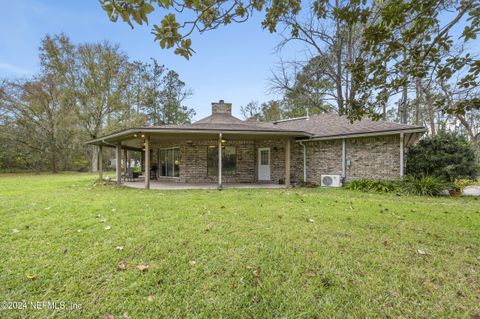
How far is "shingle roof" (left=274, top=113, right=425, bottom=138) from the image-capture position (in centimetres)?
920

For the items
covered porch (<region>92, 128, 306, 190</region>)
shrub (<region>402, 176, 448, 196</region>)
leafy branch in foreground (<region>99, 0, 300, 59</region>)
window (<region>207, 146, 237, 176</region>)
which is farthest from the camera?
window (<region>207, 146, 237, 176</region>)

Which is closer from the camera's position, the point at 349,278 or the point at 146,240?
the point at 349,278

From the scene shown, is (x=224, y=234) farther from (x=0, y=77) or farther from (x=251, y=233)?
(x=0, y=77)

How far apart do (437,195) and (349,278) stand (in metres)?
7.83

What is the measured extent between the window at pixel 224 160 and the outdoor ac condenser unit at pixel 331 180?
459 cm

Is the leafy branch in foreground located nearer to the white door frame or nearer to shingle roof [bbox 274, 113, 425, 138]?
shingle roof [bbox 274, 113, 425, 138]

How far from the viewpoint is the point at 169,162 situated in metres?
13.0

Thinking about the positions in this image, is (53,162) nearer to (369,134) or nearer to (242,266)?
(242,266)

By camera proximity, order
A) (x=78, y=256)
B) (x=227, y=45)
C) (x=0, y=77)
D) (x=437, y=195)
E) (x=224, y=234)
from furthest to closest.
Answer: (x=0, y=77) → (x=227, y=45) → (x=437, y=195) → (x=224, y=234) → (x=78, y=256)

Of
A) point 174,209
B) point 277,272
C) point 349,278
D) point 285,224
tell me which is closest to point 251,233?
point 285,224

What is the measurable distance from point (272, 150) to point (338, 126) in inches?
140

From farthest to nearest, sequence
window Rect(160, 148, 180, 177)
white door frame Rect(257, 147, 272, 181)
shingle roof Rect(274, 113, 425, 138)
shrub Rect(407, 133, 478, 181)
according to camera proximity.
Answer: window Rect(160, 148, 180, 177) → white door frame Rect(257, 147, 272, 181) → shingle roof Rect(274, 113, 425, 138) → shrub Rect(407, 133, 478, 181)

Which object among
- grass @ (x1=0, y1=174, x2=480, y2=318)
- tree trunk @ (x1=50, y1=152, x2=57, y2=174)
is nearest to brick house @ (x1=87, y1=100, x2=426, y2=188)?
grass @ (x1=0, y1=174, x2=480, y2=318)

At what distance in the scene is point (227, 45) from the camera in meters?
10.5
